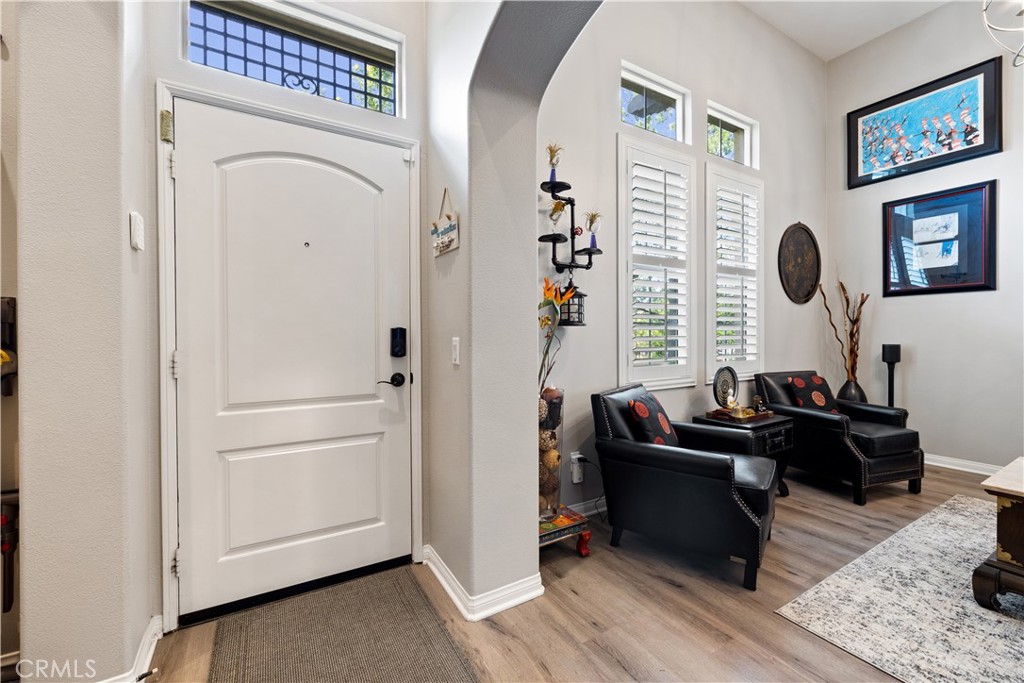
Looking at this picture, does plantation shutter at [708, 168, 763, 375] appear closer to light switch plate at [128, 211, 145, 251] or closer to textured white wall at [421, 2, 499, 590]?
textured white wall at [421, 2, 499, 590]

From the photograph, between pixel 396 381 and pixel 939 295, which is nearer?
pixel 396 381

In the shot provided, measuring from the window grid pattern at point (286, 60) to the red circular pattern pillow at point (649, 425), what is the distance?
216 cm

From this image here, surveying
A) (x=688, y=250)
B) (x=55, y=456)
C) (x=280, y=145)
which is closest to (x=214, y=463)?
(x=55, y=456)

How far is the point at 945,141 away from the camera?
396 centimetres

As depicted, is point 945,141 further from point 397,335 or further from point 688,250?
point 397,335

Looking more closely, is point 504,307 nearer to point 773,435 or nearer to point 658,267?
point 658,267

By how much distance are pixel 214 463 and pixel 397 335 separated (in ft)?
3.15

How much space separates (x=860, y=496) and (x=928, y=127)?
350cm

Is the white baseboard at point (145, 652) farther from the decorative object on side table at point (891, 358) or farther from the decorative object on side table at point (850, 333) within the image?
the decorative object on side table at point (891, 358)

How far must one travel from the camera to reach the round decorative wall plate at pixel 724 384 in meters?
3.44

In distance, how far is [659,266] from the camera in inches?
132

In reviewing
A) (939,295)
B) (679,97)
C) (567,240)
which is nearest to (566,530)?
(567,240)

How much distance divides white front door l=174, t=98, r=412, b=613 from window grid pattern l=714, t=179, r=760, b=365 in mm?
2744

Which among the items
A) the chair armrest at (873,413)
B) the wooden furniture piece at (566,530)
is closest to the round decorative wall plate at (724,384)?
the chair armrest at (873,413)
